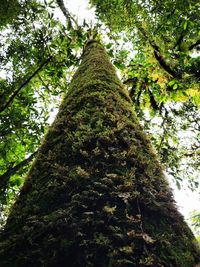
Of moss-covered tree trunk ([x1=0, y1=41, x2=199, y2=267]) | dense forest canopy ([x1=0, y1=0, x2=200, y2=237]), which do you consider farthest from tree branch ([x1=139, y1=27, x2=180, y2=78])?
moss-covered tree trunk ([x1=0, y1=41, x2=199, y2=267])

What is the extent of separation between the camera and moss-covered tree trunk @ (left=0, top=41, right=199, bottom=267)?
1333 mm

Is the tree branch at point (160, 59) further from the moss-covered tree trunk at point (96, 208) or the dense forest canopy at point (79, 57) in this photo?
the moss-covered tree trunk at point (96, 208)

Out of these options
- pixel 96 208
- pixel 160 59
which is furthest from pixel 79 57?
pixel 96 208

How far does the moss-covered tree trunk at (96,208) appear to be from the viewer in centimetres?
133

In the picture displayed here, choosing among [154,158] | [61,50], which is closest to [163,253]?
[154,158]

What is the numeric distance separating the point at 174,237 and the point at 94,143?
0.91 metres

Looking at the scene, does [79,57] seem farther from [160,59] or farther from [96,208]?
[96,208]

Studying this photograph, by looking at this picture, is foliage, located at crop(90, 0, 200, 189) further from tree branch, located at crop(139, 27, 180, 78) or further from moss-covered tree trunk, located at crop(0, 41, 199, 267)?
moss-covered tree trunk, located at crop(0, 41, 199, 267)

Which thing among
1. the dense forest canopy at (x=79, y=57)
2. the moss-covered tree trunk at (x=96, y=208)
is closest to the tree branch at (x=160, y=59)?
the dense forest canopy at (x=79, y=57)

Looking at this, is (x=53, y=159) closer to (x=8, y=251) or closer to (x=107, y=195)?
(x=107, y=195)

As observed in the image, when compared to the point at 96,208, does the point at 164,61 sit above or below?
above

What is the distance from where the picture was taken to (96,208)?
155cm

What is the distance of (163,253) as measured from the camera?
1.36 m

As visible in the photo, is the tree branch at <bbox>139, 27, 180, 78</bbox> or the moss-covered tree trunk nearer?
the moss-covered tree trunk
